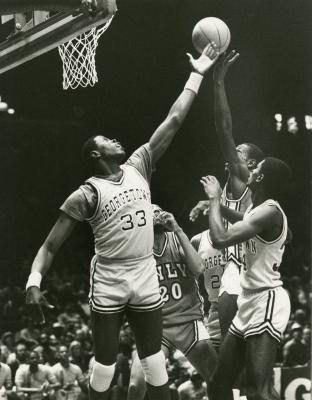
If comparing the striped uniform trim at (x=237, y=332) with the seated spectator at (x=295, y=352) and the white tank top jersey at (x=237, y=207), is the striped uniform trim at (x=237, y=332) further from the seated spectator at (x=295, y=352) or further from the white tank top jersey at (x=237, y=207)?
the seated spectator at (x=295, y=352)

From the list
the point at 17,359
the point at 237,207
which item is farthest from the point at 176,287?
the point at 17,359

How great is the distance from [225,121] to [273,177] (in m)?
0.94

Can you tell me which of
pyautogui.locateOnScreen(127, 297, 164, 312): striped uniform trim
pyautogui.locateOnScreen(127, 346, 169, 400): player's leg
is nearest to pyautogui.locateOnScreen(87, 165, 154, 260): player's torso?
pyautogui.locateOnScreen(127, 297, 164, 312): striped uniform trim

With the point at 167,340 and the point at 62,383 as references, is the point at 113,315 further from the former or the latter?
the point at 62,383

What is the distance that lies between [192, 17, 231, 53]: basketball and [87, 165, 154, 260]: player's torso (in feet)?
4.96

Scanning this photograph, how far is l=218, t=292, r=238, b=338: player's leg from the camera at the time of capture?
6.51 m

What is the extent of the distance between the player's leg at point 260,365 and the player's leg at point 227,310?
1029mm

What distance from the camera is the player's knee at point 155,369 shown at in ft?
18.4

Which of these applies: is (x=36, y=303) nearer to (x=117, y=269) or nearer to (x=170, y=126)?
(x=117, y=269)

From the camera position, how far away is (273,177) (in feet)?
18.5

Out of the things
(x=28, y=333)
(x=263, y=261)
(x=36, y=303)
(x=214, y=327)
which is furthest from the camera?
(x=28, y=333)

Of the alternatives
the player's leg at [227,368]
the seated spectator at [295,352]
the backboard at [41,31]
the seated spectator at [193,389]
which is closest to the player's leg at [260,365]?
the player's leg at [227,368]

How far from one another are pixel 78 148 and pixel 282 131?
5489 millimetres

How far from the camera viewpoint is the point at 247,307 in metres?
5.66
